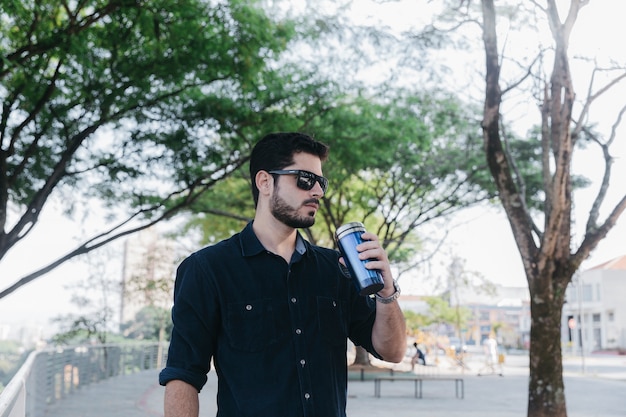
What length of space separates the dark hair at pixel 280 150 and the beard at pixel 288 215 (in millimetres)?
107

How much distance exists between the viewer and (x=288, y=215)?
91.0 inches

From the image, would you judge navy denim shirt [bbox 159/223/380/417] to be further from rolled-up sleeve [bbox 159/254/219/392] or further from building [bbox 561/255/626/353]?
building [bbox 561/255/626/353]

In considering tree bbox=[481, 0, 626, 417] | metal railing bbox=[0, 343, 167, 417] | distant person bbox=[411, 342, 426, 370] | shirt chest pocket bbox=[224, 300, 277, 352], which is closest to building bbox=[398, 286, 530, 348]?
distant person bbox=[411, 342, 426, 370]

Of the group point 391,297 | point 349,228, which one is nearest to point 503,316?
point 391,297

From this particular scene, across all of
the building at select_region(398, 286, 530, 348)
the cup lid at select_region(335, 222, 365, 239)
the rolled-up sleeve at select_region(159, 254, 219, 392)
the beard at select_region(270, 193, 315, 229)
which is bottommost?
the rolled-up sleeve at select_region(159, 254, 219, 392)

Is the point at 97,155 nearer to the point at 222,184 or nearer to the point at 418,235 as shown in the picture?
the point at 222,184

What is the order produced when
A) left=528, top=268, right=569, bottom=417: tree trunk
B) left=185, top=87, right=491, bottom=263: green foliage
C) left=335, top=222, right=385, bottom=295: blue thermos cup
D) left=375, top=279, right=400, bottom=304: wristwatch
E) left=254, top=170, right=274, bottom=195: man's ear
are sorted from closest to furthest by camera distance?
1. left=335, top=222, right=385, bottom=295: blue thermos cup
2. left=375, top=279, right=400, bottom=304: wristwatch
3. left=254, top=170, right=274, bottom=195: man's ear
4. left=528, top=268, right=569, bottom=417: tree trunk
5. left=185, top=87, right=491, bottom=263: green foliage

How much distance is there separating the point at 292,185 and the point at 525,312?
8796 centimetres

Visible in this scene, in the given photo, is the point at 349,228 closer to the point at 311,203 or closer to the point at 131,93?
the point at 311,203

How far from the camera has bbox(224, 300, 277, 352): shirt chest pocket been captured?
2.20 meters

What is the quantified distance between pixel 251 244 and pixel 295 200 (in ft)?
0.64

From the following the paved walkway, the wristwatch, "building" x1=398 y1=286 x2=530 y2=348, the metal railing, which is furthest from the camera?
"building" x1=398 y1=286 x2=530 y2=348

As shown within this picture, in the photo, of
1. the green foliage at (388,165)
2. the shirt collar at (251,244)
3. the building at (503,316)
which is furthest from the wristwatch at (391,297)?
the building at (503,316)

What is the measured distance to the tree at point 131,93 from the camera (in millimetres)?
10242
